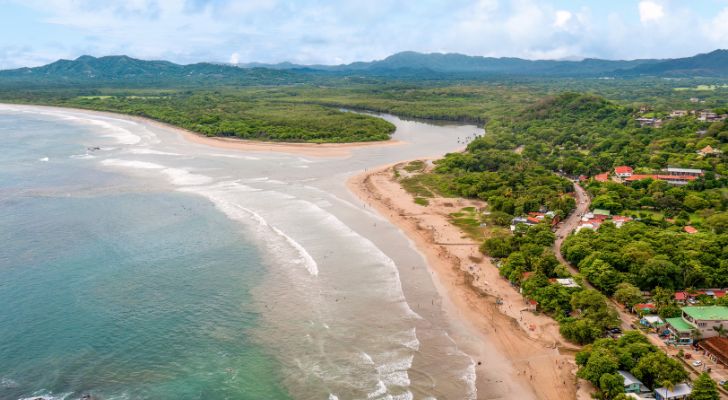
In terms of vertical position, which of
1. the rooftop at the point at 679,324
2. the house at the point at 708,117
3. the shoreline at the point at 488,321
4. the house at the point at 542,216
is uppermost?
the house at the point at 708,117

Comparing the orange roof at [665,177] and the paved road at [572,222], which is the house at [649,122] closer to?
the orange roof at [665,177]

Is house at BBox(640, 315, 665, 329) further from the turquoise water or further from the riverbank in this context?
the turquoise water

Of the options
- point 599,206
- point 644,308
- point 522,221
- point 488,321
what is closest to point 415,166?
point 522,221

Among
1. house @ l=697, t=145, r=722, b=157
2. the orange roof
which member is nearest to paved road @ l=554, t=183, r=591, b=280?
the orange roof

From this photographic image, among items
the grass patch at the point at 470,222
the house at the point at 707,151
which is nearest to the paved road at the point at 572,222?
the grass patch at the point at 470,222

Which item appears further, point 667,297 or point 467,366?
point 667,297

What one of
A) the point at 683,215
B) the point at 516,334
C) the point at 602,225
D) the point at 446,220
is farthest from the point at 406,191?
the point at 516,334

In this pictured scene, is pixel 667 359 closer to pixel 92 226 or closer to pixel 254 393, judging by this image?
pixel 254 393
